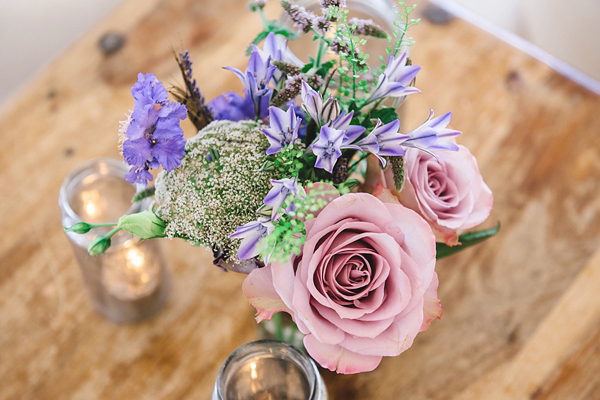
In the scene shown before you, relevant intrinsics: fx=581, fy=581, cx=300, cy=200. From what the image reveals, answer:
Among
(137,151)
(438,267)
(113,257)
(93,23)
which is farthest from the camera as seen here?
(93,23)

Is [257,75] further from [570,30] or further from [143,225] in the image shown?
[570,30]

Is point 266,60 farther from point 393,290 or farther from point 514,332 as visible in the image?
point 514,332

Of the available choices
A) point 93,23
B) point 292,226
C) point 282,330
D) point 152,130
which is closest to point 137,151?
point 152,130

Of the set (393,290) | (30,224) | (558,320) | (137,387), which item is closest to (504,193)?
(558,320)

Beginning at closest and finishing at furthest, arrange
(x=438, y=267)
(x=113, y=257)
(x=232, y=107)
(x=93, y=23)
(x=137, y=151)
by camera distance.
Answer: (x=137, y=151)
(x=232, y=107)
(x=113, y=257)
(x=438, y=267)
(x=93, y=23)

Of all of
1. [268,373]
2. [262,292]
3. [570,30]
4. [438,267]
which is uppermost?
[262,292]

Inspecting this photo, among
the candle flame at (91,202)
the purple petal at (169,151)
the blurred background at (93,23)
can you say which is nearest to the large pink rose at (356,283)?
the purple petal at (169,151)

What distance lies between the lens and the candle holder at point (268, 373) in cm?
50

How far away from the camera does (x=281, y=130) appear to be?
0.41 meters

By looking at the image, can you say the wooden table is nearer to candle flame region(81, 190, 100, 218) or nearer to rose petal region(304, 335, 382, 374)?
candle flame region(81, 190, 100, 218)

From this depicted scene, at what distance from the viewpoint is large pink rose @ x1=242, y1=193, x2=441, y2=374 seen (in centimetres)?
41

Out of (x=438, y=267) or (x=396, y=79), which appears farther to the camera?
(x=438, y=267)

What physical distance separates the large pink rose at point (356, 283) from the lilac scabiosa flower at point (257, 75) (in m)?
0.12

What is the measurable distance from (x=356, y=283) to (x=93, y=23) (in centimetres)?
135
